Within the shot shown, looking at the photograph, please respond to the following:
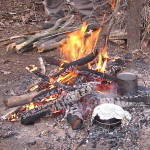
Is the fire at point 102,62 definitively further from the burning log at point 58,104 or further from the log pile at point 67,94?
the burning log at point 58,104

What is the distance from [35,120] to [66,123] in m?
0.37

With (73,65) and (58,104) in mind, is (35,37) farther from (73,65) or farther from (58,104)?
(58,104)

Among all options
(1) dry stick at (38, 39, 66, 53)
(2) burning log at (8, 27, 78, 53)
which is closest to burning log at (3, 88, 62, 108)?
(1) dry stick at (38, 39, 66, 53)

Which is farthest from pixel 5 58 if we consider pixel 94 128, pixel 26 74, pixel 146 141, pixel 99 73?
pixel 146 141

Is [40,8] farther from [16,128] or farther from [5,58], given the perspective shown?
[16,128]

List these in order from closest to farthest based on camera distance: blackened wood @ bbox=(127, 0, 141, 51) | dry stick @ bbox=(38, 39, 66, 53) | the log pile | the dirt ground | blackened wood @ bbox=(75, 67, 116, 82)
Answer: the dirt ground, the log pile, blackened wood @ bbox=(75, 67, 116, 82), blackened wood @ bbox=(127, 0, 141, 51), dry stick @ bbox=(38, 39, 66, 53)

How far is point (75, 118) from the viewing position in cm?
374

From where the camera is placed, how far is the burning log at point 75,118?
12.2 ft

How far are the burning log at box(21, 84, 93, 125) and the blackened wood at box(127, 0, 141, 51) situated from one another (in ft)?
8.62

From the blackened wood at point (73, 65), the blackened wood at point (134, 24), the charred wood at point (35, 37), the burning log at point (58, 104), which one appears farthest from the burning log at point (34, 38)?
the burning log at point (58, 104)

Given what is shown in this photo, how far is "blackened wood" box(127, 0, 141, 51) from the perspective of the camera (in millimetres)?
6031

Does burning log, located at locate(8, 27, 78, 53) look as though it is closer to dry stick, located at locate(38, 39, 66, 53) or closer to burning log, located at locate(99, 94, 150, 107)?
dry stick, located at locate(38, 39, 66, 53)

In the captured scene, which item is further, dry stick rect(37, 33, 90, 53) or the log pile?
dry stick rect(37, 33, 90, 53)

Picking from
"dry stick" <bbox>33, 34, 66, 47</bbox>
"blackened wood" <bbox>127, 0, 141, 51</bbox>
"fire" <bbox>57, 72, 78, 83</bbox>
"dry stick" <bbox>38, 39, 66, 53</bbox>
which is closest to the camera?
"fire" <bbox>57, 72, 78, 83</bbox>
